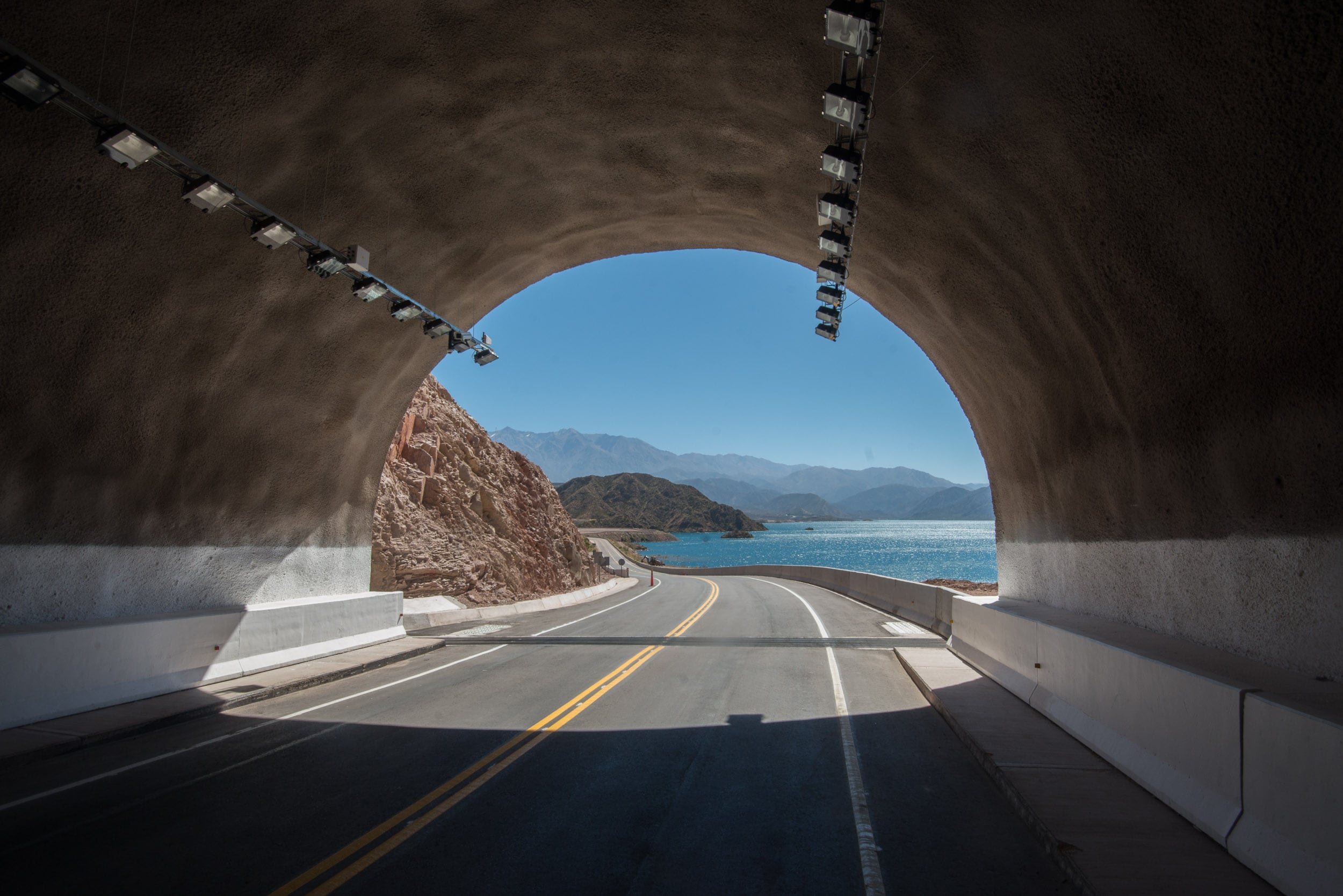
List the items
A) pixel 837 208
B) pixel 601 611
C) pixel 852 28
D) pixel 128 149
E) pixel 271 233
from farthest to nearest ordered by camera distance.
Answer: pixel 601 611 → pixel 837 208 → pixel 271 233 → pixel 128 149 → pixel 852 28

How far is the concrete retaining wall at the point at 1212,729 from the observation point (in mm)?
4430

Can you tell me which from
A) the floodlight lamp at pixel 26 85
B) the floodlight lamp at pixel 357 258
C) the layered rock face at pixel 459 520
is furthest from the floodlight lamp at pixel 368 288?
the layered rock face at pixel 459 520

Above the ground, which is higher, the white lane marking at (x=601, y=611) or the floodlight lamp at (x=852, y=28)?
the floodlight lamp at (x=852, y=28)

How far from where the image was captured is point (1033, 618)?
32.9 ft

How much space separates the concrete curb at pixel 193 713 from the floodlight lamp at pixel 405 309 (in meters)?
5.95

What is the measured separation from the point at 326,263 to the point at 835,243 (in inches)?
281

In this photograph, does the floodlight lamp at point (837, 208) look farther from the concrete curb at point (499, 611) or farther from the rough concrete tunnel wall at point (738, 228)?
the concrete curb at point (499, 611)

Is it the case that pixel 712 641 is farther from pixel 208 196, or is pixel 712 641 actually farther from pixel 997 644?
pixel 208 196

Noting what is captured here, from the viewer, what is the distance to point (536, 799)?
21.2 feet

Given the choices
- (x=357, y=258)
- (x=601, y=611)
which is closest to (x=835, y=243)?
(x=357, y=258)

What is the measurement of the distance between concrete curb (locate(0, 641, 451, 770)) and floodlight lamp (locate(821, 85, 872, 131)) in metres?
10.3

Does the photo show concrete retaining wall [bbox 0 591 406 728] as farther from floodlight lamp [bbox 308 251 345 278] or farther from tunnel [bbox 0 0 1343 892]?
floodlight lamp [bbox 308 251 345 278]

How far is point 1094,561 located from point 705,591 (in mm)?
27007

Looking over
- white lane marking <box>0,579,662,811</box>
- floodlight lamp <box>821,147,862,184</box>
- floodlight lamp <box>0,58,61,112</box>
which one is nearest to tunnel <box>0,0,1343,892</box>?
floodlight lamp <box>821,147,862,184</box>
